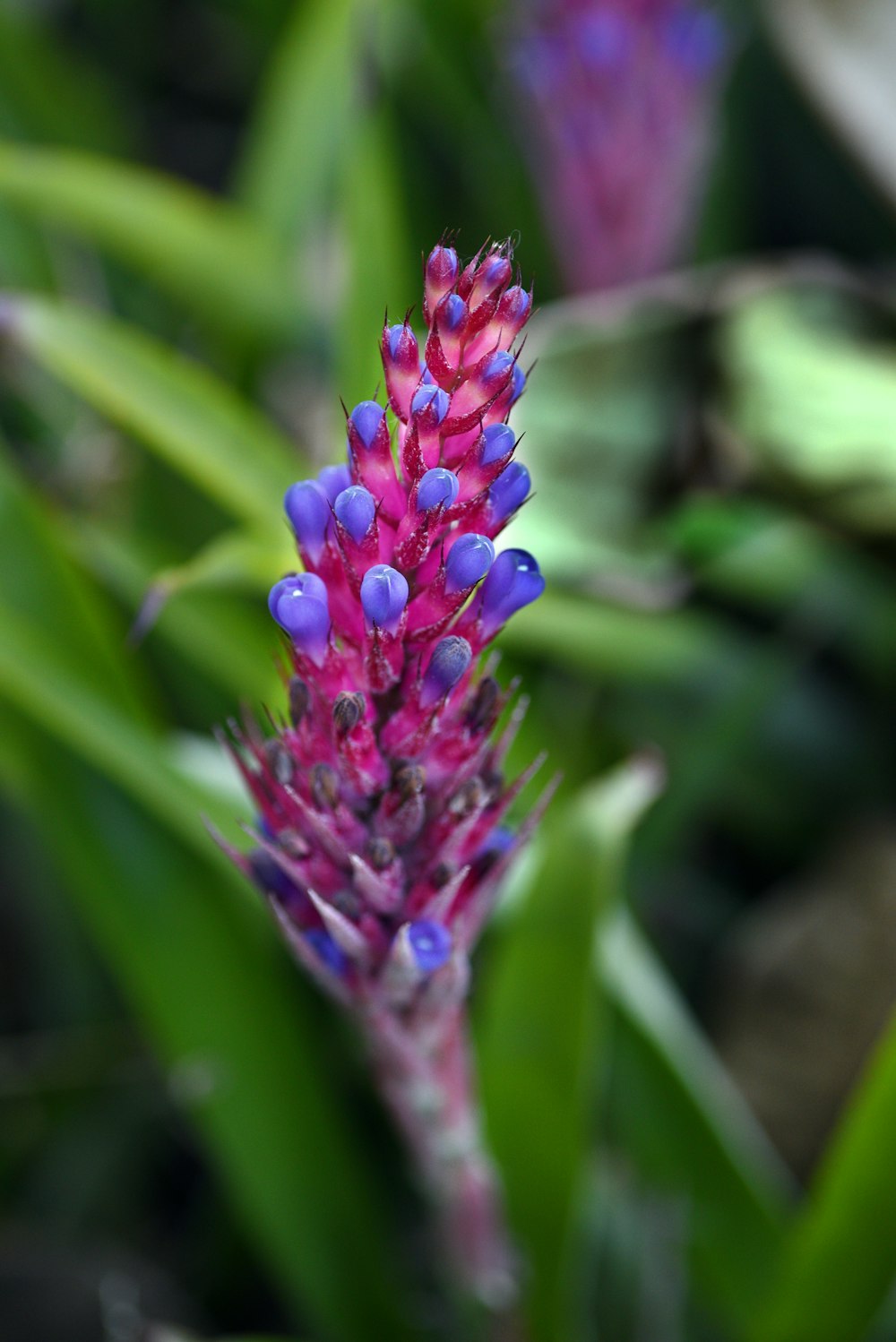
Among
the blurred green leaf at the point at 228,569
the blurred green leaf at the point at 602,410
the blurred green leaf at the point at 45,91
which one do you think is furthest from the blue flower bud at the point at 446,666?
the blurred green leaf at the point at 45,91

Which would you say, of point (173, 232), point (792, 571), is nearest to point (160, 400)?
point (173, 232)

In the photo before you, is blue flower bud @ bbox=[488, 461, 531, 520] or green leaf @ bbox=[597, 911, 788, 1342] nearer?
blue flower bud @ bbox=[488, 461, 531, 520]

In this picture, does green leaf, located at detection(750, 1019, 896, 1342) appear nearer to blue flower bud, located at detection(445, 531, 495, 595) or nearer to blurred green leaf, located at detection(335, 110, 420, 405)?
blue flower bud, located at detection(445, 531, 495, 595)

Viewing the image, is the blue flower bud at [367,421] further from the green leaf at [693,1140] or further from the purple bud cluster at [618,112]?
the purple bud cluster at [618,112]

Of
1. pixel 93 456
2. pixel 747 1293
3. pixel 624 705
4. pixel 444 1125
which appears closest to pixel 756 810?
pixel 624 705

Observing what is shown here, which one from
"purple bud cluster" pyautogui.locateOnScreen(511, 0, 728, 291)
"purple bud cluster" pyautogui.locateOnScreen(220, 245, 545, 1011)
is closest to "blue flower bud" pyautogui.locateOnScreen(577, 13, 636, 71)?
"purple bud cluster" pyautogui.locateOnScreen(511, 0, 728, 291)

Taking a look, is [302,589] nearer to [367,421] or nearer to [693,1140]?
[367,421]

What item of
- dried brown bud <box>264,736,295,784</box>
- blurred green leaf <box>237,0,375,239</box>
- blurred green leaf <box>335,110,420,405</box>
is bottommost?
dried brown bud <box>264,736,295,784</box>
